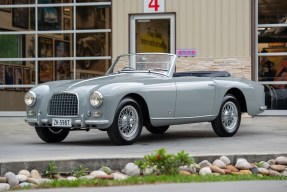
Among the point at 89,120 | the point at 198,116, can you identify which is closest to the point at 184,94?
the point at 198,116

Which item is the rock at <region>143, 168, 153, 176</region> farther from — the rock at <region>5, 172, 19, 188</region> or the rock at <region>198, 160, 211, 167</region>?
the rock at <region>5, 172, 19, 188</region>

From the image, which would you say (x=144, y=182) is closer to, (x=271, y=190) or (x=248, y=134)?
(x=271, y=190)

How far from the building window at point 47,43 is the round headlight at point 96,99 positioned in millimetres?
8991

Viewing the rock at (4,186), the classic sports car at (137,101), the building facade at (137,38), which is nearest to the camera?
the rock at (4,186)

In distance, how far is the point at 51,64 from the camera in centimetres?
2002

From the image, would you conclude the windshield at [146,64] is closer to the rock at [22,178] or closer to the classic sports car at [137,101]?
the classic sports car at [137,101]

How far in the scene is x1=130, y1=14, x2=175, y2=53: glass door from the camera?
19078 millimetres

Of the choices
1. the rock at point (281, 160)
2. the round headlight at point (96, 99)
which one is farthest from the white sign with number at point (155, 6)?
the rock at point (281, 160)

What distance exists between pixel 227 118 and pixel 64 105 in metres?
3.08

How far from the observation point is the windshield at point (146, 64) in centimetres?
1229

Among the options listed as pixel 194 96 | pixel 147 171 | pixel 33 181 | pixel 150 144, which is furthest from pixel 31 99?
pixel 147 171

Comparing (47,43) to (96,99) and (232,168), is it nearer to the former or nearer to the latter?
(96,99)

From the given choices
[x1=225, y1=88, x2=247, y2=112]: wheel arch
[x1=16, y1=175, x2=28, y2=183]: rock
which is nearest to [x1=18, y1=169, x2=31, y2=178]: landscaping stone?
[x1=16, y1=175, x2=28, y2=183]: rock

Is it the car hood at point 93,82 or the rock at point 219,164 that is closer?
the rock at point 219,164
